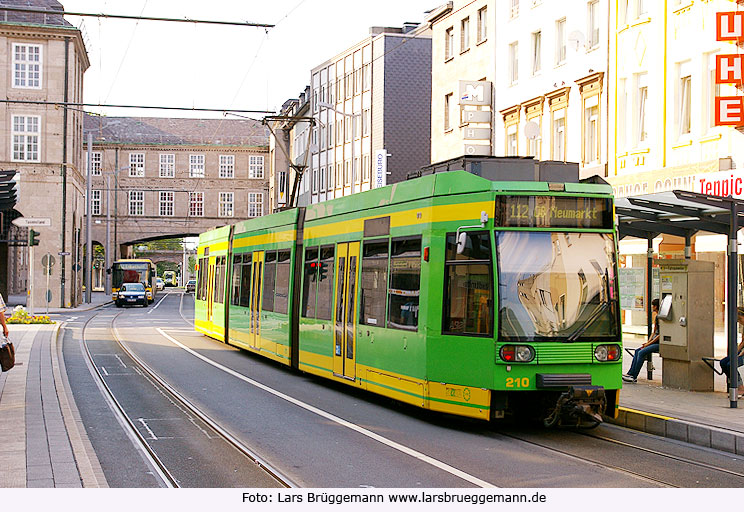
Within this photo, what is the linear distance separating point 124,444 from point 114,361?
12.2 m

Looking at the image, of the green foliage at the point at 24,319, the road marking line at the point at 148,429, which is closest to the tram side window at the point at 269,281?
the road marking line at the point at 148,429

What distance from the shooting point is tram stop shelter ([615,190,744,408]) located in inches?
526

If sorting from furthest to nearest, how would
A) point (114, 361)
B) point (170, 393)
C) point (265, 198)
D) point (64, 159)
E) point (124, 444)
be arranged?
point (265, 198) < point (64, 159) < point (114, 361) < point (170, 393) < point (124, 444)

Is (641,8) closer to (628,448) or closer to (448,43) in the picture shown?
(448,43)

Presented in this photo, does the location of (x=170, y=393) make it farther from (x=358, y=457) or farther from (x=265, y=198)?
(x=265, y=198)

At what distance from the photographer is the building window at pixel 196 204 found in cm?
10150

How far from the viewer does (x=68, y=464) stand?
941cm

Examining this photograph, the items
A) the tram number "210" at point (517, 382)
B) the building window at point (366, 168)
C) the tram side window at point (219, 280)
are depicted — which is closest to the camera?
the tram number "210" at point (517, 382)

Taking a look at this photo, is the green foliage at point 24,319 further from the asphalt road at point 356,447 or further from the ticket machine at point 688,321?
the ticket machine at point 688,321

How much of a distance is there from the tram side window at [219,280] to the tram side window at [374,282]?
12715mm

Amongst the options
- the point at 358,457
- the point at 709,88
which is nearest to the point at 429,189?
the point at 358,457

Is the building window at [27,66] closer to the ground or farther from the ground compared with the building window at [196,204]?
farther from the ground

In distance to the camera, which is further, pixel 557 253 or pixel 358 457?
pixel 557 253

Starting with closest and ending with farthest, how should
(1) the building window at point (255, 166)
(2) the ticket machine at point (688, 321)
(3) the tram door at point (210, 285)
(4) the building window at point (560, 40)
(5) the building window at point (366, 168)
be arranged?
(2) the ticket machine at point (688, 321) → (3) the tram door at point (210, 285) → (4) the building window at point (560, 40) → (5) the building window at point (366, 168) → (1) the building window at point (255, 166)
